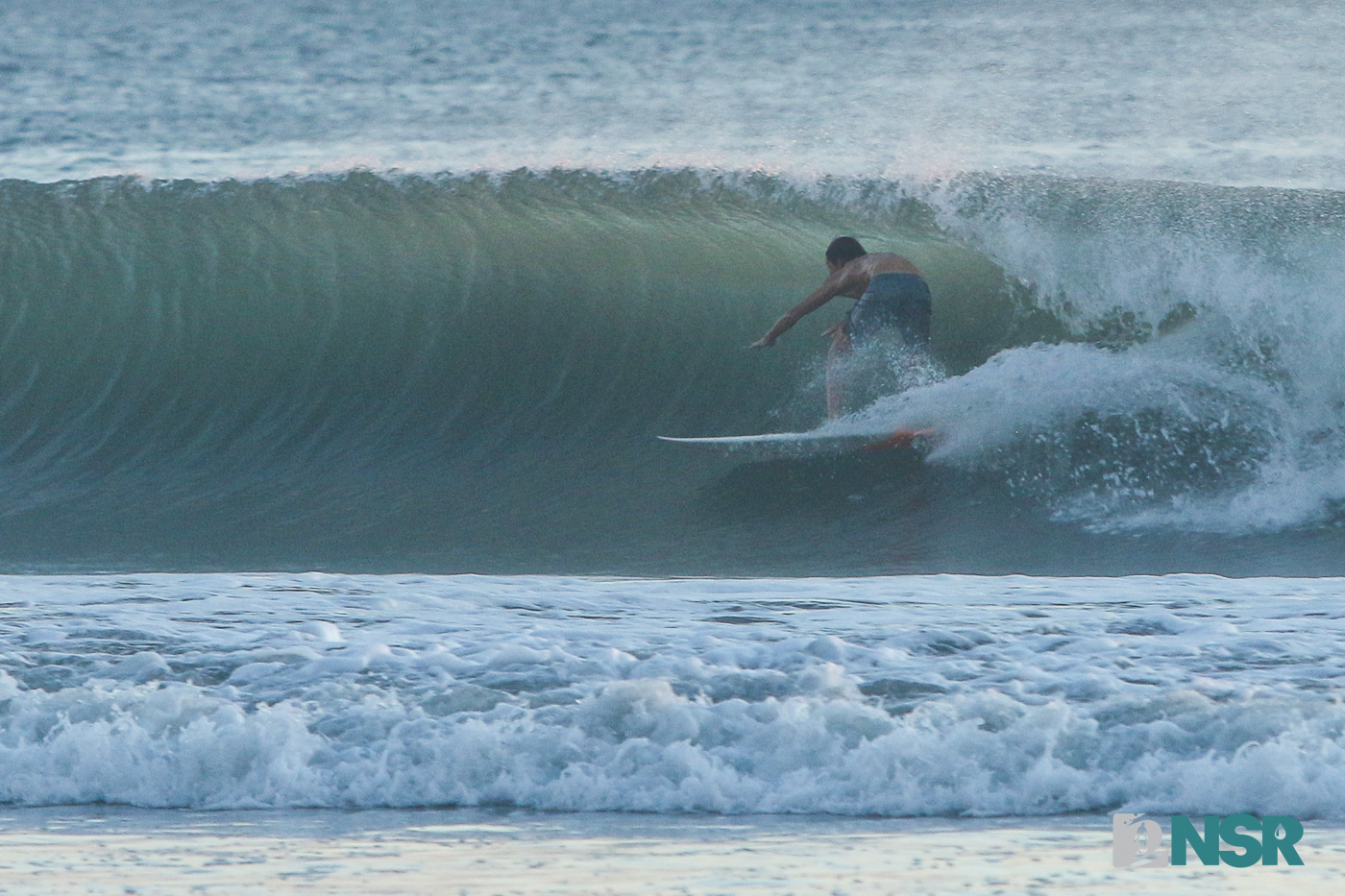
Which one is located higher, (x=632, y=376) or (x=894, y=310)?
(x=894, y=310)

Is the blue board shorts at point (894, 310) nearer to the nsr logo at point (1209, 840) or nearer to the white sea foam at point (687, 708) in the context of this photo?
the white sea foam at point (687, 708)

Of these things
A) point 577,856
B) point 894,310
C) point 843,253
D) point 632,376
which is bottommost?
point 577,856

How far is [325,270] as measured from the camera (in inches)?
329

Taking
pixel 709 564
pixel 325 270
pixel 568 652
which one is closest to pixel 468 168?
pixel 325 270

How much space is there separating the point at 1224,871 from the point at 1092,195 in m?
5.89

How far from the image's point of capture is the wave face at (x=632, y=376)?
6.14 meters

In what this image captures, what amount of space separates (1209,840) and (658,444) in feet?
15.1

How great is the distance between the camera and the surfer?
6598 millimetres

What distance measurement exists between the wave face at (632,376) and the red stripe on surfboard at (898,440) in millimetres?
52

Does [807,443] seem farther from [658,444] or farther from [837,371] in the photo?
[658,444]

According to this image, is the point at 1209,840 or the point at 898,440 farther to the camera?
the point at 898,440

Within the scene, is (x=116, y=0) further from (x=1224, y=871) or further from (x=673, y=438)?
(x=1224, y=871)

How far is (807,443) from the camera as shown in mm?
6621

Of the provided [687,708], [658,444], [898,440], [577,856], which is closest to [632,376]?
[658,444]
